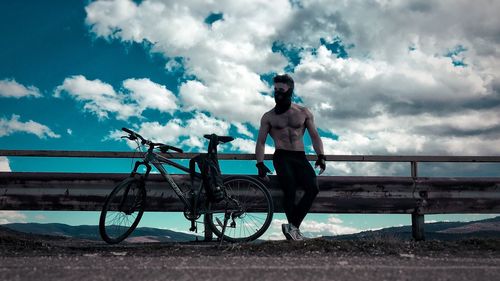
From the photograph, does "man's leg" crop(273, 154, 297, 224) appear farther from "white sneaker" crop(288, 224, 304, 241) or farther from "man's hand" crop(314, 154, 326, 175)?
"man's hand" crop(314, 154, 326, 175)

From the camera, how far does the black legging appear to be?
24.2 ft

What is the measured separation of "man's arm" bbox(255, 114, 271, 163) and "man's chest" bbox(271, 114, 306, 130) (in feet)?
0.47

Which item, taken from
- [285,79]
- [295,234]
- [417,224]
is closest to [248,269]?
[295,234]

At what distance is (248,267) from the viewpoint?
455 cm

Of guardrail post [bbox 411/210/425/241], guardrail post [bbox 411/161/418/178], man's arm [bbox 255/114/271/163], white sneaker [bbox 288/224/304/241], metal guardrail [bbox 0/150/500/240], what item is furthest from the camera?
guardrail post [bbox 411/161/418/178]

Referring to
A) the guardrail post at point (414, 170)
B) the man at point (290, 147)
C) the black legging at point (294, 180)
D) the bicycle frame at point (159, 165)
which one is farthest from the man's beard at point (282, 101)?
the guardrail post at point (414, 170)

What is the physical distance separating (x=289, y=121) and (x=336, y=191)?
1509mm

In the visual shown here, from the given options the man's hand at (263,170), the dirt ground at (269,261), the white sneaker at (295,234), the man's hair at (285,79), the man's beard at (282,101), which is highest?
the man's hair at (285,79)

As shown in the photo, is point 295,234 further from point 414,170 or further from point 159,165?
point 414,170

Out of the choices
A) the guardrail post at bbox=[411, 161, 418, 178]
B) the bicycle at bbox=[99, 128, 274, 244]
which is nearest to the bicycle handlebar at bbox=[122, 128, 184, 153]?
the bicycle at bbox=[99, 128, 274, 244]

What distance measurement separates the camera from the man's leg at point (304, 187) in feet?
24.1

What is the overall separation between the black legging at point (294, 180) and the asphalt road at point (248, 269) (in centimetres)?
208

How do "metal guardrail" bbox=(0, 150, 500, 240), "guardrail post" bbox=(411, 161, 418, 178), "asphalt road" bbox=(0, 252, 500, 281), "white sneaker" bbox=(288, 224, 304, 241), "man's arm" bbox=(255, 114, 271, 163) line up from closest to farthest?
1. "asphalt road" bbox=(0, 252, 500, 281)
2. "white sneaker" bbox=(288, 224, 304, 241)
3. "man's arm" bbox=(255, 114, 271, 163)
4. "metal guardrail" bbox=(0, 150, 500, 240)
5. "guardrail post" bbox=(411, 161, 418, 178)

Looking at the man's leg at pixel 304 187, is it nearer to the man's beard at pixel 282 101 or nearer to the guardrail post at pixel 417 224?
the man's beard at pixel 282 101
